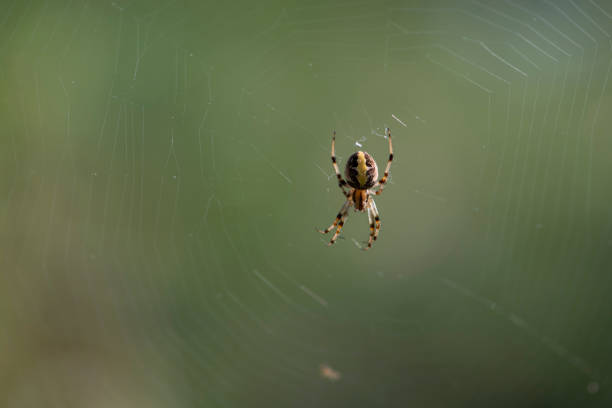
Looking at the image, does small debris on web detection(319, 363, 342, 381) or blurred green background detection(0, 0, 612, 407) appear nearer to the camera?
blurred green background detection(0, 0, 612, 407)

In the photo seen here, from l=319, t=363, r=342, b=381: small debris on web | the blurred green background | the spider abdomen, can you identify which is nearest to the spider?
the spider abdomen

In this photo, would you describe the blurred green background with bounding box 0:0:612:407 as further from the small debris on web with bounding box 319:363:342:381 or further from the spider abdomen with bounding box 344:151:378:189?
the spider abdomen with bounding box 344:151:378:189

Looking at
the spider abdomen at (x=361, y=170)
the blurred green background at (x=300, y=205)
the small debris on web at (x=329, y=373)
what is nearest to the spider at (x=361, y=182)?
the spider abdomen at (x=361, y=170)

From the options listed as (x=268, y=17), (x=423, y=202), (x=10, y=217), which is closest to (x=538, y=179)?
(x=423, y=202)

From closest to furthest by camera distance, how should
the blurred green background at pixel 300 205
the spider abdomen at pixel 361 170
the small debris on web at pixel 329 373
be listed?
the spider abdomen at pixel 361 170
the blurred green background at pixel 300 205
the small debris on web at pixel 329 373

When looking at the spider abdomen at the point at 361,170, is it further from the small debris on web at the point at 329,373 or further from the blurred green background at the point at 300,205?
the small debris on web at the point at 329,373

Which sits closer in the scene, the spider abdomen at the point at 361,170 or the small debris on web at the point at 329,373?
the spider abdomen at the point at 361,170

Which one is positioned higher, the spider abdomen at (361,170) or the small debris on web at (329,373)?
the spider abdomen at (361,170)

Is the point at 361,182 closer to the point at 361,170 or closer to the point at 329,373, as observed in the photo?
the point at 361,170
